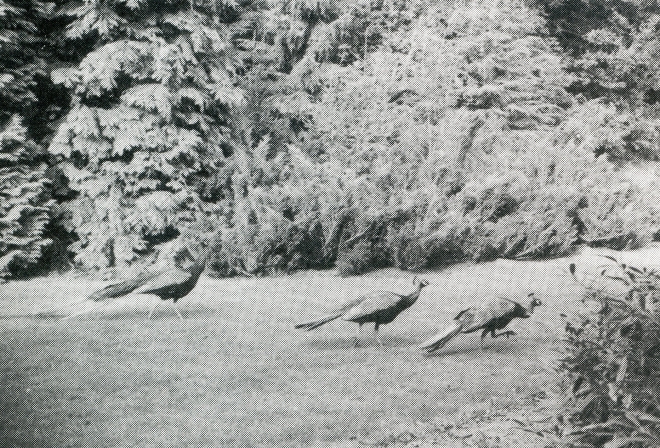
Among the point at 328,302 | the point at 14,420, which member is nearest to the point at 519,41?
the point at 328,302

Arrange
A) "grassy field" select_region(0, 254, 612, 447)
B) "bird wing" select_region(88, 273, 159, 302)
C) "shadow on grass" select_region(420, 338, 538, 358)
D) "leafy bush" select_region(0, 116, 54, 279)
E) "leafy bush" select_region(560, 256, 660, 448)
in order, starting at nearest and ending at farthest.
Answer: "leafy bush" select_region(560, 256, 660, 448)
"grassy field" select_region(0, 254, 612, 447)
"shadow on grass" select_region(420, 338, 538, 358)
"bird wing" select_region(88, 273, 159, 302)
"leafy bush" select_region(0, 116, 54, 279)

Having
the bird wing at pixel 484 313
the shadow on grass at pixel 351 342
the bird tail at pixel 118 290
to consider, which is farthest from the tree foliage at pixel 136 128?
the bird wing at pixel 484 313

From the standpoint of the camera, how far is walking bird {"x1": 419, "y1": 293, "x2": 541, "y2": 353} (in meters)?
4.79

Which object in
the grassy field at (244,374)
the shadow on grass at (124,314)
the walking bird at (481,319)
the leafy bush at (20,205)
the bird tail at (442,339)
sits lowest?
the grassy field at (244,374)

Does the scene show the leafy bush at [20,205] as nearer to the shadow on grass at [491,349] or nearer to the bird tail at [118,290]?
the bird tail at [118,290]

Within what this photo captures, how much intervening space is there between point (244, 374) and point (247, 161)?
4954 millimetres

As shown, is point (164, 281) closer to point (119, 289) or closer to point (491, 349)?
point (119, 289)

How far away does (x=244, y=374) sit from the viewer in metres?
4.40

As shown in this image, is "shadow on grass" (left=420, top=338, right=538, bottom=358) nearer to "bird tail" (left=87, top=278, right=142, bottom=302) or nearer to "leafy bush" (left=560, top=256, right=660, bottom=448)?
"leafy bush" (left=560, top=256, right=660, bottom=448)

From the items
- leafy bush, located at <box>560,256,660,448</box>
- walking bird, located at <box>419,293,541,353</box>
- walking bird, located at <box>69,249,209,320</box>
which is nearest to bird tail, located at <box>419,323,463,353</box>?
walking bird, located at <box>419,293,541,353</box>

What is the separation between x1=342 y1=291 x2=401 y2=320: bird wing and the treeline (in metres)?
2.83

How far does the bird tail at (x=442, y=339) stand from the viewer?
479cm

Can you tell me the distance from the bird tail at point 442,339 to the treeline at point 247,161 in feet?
9.44

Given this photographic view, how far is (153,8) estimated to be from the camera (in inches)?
351
